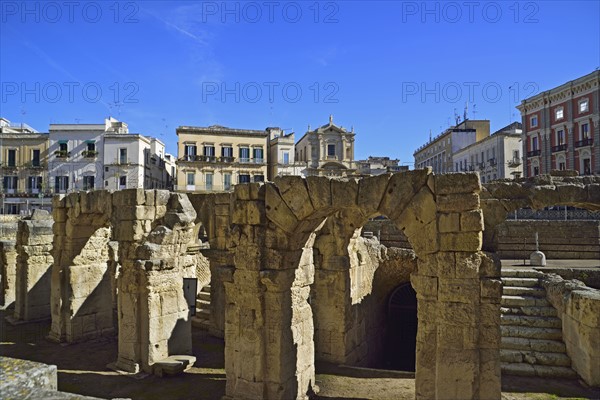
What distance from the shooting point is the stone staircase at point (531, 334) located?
421 inches

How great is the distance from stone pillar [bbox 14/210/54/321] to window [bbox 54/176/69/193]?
25358mm

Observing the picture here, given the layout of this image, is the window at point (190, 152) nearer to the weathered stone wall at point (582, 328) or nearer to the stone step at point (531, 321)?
the stone step at point (531, 321)

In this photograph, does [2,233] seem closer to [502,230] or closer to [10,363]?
[10,363]

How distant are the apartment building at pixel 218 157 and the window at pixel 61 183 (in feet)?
30.3

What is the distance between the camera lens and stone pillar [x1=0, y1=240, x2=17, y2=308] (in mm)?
17484

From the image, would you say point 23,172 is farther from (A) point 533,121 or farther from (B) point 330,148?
(A) point 533,121

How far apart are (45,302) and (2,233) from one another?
1087 centimetres

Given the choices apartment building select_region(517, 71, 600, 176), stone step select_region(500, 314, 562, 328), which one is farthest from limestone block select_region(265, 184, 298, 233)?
apartment building select_region(517, 71, 600, 176)

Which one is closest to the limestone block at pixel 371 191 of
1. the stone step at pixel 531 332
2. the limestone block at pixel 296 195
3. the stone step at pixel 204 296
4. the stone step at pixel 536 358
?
the limestone block at pixel 296 195

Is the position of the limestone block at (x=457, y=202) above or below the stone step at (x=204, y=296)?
above

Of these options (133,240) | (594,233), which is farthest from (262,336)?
(594,233)

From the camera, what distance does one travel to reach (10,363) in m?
3.77

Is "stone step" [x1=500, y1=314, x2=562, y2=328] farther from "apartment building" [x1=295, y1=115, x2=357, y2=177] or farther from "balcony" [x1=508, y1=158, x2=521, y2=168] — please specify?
"apartment building" [x1=295, y1=115, x2=357, y2=177]

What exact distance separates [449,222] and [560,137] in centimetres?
3508
